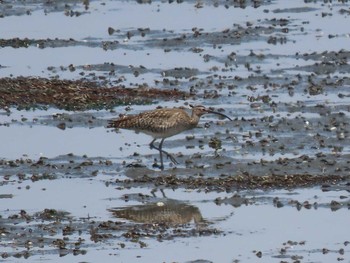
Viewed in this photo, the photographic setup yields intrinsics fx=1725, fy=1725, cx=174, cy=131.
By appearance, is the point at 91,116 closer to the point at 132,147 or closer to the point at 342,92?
the point at 132,147

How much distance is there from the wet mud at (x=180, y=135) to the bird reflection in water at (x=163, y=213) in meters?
0.03

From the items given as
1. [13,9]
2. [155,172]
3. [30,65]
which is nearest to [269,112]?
[155,172]

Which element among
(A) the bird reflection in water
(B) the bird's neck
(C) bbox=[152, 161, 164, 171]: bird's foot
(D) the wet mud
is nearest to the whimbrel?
(B) the bird's neck

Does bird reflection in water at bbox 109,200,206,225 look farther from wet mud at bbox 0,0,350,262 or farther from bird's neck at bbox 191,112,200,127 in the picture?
bird's neck at bbox 191,112,200,127

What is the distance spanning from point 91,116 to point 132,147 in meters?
2.34

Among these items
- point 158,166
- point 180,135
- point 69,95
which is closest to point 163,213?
point 158,166

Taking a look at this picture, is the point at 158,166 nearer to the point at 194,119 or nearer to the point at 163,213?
the point at 194,119

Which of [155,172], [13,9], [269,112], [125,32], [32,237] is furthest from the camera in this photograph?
[13,9]

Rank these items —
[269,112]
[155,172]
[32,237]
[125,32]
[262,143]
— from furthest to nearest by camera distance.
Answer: [125,32] < [269,112] < [262,143] < [155,172] < [32,237]

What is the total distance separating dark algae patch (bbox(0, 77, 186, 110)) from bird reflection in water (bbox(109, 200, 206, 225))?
667 centimetres

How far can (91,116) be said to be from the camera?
26438 mm

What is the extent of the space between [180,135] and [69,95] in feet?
10.6

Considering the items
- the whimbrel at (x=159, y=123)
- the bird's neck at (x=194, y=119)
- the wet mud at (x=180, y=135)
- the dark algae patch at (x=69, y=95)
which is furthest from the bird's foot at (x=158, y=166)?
the dark algae patch at (x=69, y=95)

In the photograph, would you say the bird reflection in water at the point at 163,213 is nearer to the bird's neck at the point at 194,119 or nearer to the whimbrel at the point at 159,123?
the whimbrel at the point at 159,123
